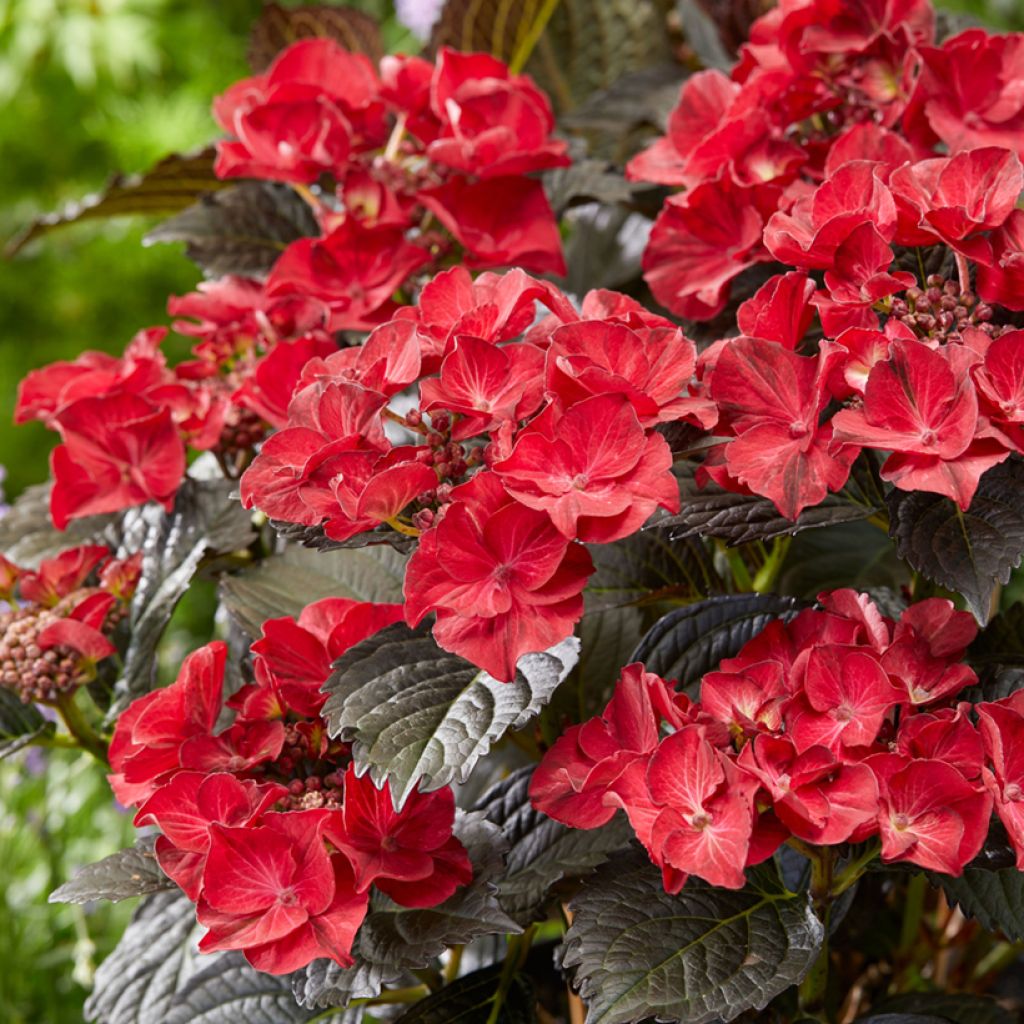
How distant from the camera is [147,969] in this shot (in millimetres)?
674

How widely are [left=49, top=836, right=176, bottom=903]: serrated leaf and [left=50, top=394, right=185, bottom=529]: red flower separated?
214 millimetres

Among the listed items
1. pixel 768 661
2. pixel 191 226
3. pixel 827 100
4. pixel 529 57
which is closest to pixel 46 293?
pixel 529 57

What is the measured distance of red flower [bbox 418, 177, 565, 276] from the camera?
750mm

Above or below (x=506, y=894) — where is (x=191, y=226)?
above

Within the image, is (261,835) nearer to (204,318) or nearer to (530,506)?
(530,506)

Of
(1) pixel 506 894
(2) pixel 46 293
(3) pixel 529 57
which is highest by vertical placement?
(3) pixel 529 57

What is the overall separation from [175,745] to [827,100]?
1.64 ft

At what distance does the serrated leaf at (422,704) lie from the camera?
19.9 inches

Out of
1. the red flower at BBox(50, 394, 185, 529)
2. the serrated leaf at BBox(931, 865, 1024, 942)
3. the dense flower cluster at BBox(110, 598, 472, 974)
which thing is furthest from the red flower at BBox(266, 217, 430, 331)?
the serrated leaf at BBox(931, 865, 1024, 942)

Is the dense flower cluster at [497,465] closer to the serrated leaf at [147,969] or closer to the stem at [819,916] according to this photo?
the stem at [819,916]

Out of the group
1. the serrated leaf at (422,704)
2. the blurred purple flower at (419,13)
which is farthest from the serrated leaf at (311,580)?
the blurred purple flower at (419,13)

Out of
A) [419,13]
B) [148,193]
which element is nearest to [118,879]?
[148,193]

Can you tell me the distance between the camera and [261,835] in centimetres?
51

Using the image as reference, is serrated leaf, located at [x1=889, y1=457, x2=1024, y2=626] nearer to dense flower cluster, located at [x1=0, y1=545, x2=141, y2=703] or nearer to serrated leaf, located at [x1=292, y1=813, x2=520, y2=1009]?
serrated leaf, located at [x1=292, y1=813, x2=520, y2=1009]
